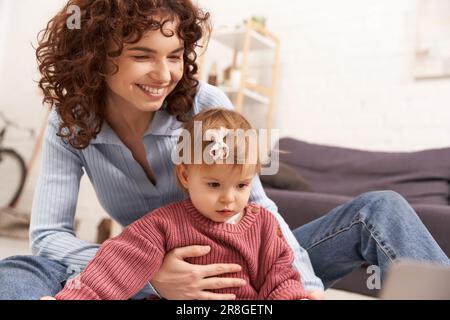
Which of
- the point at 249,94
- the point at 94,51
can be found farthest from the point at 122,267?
the point at 249,94

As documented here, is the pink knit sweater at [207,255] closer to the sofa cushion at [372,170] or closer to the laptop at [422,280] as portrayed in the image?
the laptop at [422,280]

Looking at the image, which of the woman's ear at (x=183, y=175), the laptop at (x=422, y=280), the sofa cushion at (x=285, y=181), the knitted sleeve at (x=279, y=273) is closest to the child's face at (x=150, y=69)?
the woman's ear at (x=183, y=175)

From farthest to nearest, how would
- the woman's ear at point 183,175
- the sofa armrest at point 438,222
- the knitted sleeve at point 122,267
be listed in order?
the sofa armrest at point 438,222 → the woman's ear at point 183,175 → the knitted sleeve at point 122,267

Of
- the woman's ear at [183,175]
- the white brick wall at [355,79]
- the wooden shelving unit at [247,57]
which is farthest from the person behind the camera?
the wooden shelving unit at [247,57]

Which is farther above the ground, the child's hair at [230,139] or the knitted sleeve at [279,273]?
the child's hair at [230,139]

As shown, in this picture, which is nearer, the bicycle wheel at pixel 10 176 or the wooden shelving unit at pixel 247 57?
the wooden shelving unit at pixel 247 57

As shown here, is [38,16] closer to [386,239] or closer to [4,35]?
[4,35]

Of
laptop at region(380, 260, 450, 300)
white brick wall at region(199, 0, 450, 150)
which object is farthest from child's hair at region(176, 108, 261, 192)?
white brick wall at region(199, 0, 450, 150)

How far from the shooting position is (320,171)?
2693 millimetres

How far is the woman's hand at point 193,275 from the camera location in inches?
35.1

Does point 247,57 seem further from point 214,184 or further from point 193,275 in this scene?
point 193,275

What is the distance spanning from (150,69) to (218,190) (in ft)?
0.94

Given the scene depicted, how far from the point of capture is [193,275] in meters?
0.90
